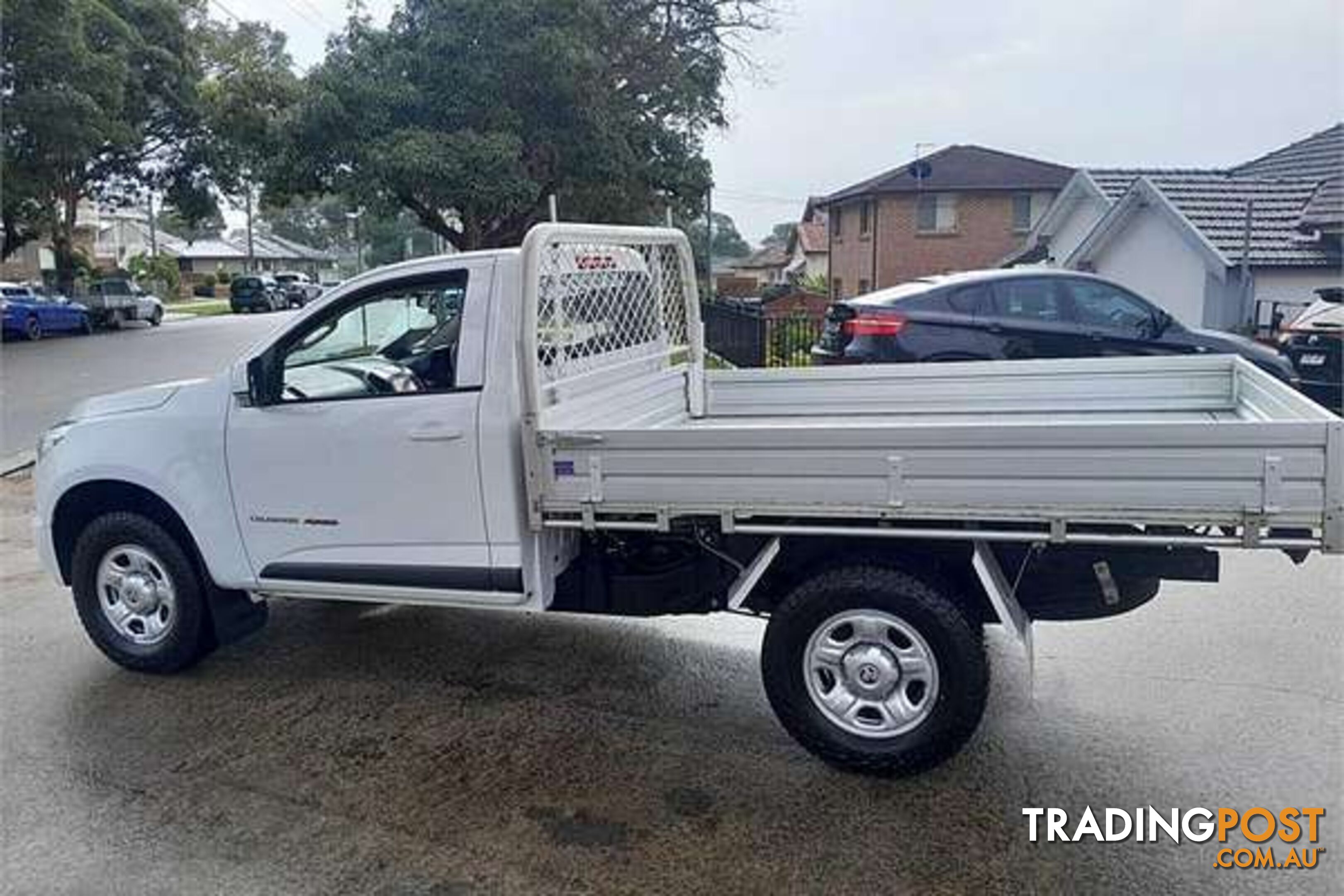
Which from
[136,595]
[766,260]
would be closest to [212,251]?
[766,260]

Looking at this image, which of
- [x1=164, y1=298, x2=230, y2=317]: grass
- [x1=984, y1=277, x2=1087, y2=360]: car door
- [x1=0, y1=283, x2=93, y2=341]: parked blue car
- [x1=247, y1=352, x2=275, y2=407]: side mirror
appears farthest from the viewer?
[x1=164, y1=298, x2=230, y2=317]: grass

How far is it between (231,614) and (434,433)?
5.09ft

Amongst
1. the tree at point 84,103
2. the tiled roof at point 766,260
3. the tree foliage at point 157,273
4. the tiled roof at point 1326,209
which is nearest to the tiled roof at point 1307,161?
the tiled roof at point 1326,209

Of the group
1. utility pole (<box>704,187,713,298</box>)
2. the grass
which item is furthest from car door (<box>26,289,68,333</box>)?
utility pole (<box>704,187,713,298</box>)

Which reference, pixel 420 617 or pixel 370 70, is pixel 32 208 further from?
pixel 420 617

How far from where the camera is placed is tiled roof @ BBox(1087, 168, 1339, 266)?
1475 centimetres

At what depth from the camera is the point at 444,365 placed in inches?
156

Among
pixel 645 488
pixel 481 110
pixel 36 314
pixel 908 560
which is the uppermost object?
pixel 481 110

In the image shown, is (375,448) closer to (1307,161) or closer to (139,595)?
(139,595)

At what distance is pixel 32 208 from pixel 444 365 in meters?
32.7

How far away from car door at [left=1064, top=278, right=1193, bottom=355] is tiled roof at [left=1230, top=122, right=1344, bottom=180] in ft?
29.7

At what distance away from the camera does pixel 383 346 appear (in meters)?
4.34

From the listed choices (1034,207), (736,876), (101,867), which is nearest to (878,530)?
(736,876)

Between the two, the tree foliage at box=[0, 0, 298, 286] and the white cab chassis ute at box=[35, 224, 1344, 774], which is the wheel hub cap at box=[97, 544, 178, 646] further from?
the tree foliage at box=[0, 0, 298, 286]
